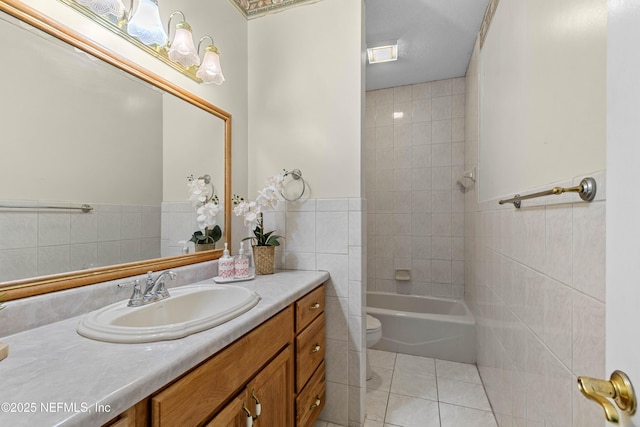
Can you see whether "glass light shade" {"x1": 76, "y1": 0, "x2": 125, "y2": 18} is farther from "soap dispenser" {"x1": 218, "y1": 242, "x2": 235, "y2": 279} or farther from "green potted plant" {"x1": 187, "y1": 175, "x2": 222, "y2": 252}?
"soap dispenser" {"x1": 218, "y1": 242, "x2": 235, "y2": 279}

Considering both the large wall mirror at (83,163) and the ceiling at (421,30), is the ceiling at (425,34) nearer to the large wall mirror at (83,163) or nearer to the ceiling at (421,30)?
the ceiling at (421,30)

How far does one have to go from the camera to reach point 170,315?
1.06m

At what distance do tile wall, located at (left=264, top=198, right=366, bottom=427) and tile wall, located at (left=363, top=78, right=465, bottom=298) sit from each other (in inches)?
62.7

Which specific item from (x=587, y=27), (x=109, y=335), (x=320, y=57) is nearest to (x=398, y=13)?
(x=320, y=57)

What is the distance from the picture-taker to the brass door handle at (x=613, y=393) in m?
0.35

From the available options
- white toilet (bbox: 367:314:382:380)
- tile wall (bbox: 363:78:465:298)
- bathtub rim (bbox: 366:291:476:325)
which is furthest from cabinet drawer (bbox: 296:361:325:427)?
tile wall (bbox: 363:78:465:298)

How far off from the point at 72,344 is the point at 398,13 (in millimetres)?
2374

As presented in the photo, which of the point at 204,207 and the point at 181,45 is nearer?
the point at 181,45

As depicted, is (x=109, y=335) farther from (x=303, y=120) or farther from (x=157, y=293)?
(x=303, y=120)

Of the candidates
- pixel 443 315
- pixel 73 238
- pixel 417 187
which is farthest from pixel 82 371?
pixel 417 187

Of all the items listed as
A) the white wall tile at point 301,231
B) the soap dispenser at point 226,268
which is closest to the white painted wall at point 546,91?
the white wall tile at point 301,231

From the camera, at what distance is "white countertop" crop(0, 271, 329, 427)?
455 mm

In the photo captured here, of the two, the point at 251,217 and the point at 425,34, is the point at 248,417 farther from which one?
the point at 425,34

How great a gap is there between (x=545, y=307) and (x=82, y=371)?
132 centimetres
